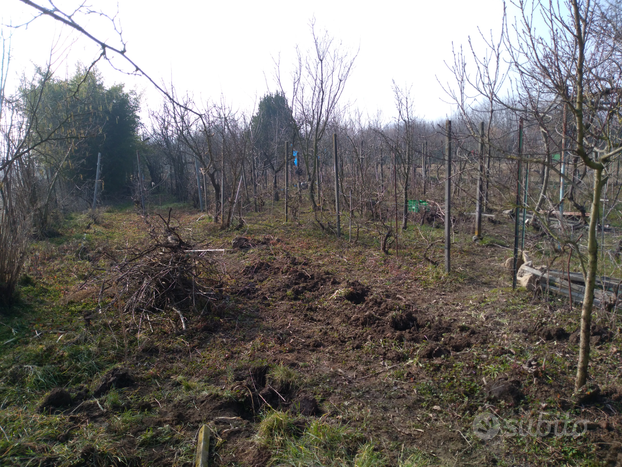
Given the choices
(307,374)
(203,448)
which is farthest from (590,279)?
(203,448)

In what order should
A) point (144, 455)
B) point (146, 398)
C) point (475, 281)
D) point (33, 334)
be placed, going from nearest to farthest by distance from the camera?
1. point (144, 455)
2. point (146, 398)
3. point (33, 334)
4. point (475, 281)

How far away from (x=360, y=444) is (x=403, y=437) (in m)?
0.31

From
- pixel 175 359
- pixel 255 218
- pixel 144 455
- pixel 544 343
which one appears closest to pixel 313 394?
pixel 144 455

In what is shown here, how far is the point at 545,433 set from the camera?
8.15 ft

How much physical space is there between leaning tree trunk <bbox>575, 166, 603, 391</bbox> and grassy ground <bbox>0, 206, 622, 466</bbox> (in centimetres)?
17

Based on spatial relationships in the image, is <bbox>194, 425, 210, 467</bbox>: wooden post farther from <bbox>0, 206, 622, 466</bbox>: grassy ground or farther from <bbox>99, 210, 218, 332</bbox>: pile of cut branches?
<bbox>99, 210, 218, 332</bbox>: pile of cut branches

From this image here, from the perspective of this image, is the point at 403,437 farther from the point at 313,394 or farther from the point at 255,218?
the point at 255,218

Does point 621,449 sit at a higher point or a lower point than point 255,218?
lower

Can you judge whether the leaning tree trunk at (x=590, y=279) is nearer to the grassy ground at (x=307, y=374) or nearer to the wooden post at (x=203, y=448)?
the grassy ground at (x=307, y=374)

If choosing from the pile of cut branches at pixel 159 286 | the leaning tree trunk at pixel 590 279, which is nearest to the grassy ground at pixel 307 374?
the pile of cut branches at pixel 159 286

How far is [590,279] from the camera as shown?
8.34ft

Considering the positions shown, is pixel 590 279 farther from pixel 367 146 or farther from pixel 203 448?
pixel 367 146

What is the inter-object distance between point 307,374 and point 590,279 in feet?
7.07

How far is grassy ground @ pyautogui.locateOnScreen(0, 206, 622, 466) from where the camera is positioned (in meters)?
2.44
